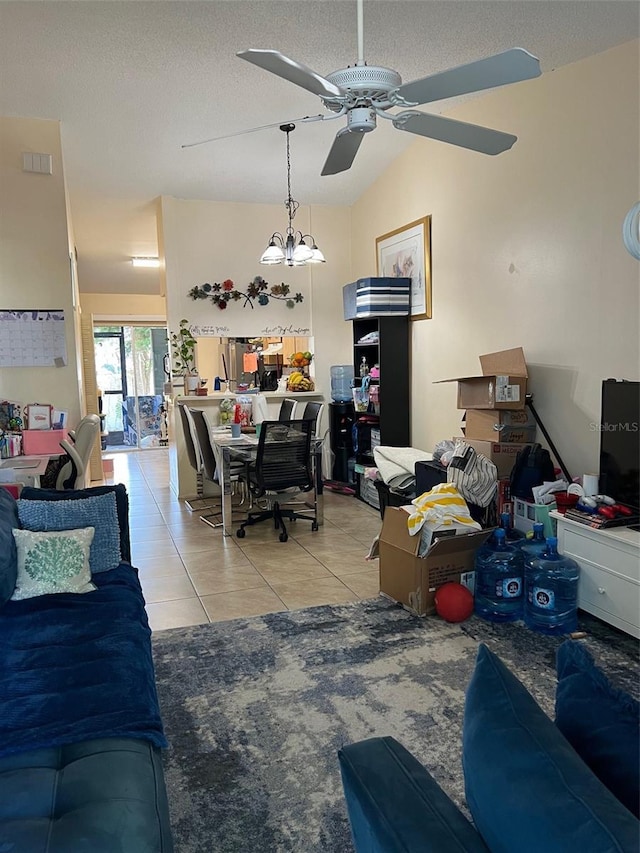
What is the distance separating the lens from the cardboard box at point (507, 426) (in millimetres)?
4027

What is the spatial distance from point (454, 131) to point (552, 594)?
2.28 m

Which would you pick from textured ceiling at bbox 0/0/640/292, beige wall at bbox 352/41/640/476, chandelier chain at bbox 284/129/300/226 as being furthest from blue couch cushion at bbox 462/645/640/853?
chandelier chain at bbox 284/129/300/226

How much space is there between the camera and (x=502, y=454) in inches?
157

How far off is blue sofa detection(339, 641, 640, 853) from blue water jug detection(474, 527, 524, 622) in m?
2.20

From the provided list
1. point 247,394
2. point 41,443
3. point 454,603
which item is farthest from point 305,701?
point 247,394

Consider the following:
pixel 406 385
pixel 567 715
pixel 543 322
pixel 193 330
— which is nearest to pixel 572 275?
pixel 543 322

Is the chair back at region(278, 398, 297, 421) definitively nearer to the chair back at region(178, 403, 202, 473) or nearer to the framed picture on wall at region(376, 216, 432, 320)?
the chair back at region(178, 403, 202, 473)

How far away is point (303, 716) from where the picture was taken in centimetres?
243

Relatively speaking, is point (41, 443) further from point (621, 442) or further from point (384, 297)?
point (621, 442)

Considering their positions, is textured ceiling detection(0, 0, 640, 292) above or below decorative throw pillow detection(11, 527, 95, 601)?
above

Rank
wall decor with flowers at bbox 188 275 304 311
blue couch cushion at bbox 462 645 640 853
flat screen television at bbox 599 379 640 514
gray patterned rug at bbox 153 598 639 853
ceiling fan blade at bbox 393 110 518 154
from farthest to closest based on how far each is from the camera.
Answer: wall decor with flowers at bbox 188 275 304 311
flat screen television at bbox 599 379 640 514
ceiling fan blade at bbox 393 110 518 154
gray patterned rug at bbox 153 598 639 853
blue couch cushion at bbox 462 645 640 853

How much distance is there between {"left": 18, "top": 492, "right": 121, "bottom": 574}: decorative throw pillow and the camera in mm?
2779

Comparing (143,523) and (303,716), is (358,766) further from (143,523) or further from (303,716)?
(143,523)

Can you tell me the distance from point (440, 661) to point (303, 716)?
28.8 inches
